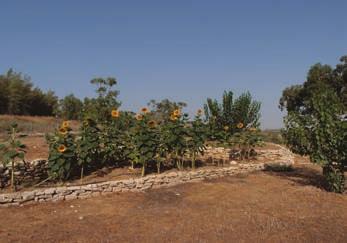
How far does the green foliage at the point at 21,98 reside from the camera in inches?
1094

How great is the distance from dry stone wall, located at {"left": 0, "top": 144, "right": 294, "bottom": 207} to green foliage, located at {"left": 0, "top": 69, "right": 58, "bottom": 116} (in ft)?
81.4

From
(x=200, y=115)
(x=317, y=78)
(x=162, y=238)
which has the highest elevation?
(x=317, y=78)

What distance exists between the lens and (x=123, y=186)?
6.63m

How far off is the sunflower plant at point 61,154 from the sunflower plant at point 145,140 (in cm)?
144

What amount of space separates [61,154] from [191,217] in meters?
3.17

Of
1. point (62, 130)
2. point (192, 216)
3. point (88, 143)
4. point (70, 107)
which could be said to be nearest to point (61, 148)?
point (62, 130)

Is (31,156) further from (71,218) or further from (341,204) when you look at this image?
(341,204)

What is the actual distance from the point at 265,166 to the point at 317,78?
1849 centimetres

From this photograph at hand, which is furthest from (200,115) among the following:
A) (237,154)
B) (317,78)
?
(317,78)

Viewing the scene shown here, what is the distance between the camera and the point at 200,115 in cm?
860

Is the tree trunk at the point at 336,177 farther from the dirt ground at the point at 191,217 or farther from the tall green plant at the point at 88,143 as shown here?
the tall green plant at the point at 88,143

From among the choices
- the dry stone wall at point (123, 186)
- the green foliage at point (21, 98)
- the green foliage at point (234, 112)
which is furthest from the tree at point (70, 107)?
the dry stone wall at point (123, 186)

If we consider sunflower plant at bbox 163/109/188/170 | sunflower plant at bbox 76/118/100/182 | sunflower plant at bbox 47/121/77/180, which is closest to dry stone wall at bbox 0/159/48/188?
sunflower plant at bbox 47/121/77/180

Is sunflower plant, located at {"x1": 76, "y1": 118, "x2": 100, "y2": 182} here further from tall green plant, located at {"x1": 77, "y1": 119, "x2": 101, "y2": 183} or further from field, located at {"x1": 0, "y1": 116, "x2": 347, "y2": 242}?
field, located at {"x1": 0, "y1": 116, "x2": 347, "y2": 242}
